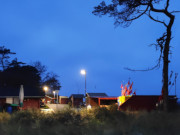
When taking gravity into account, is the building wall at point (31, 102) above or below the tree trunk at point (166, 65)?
below

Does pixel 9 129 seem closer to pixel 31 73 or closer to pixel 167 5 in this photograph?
pixel 167 5

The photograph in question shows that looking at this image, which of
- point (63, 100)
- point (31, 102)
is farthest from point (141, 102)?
point (63, 100)

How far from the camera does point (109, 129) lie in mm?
9430

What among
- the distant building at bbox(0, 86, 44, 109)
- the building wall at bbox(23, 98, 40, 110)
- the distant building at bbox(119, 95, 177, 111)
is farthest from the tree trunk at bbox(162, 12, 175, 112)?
the building wall at bbox(23, 98, 40, 110)

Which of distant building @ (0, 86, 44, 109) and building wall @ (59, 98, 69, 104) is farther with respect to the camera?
building wall @ (59, 98, 69, 104)

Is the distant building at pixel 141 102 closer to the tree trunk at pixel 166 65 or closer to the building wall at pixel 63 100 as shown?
the tree trunk at pixel 166 65

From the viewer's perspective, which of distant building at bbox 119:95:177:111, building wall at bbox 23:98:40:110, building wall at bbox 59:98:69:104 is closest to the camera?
distant building at bbox 119:95:177:111

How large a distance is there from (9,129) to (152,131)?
5.40 m

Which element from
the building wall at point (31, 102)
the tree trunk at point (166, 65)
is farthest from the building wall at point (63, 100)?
the tree trunk at point (166, 65)

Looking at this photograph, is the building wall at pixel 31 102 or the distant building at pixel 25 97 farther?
the building wall at pixel 31 102

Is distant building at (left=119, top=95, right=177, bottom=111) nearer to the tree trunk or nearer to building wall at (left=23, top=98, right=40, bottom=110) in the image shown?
the tree trunk

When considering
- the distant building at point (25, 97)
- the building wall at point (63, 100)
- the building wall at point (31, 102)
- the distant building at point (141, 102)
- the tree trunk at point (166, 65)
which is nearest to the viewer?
the tree trunk at point (166, 65)

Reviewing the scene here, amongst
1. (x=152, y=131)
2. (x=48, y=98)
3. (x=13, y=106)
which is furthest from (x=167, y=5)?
(x=48, y=98)

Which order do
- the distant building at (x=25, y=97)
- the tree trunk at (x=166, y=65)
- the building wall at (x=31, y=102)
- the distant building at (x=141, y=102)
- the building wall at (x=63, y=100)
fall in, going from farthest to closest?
1. the building wall at (x=63, y=100)
2. the building wall at (x=31, y=102)
3. the distant building at (x=25, y=97)
4. the distant building at (x=141, y=102)
5. the tree trunk at (x=166, y=65)
